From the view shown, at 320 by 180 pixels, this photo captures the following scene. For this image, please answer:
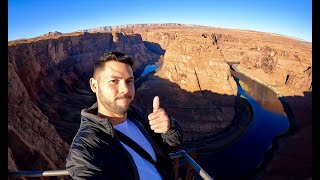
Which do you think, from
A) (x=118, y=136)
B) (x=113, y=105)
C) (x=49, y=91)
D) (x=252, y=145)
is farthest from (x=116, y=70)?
(x=49, y=91)

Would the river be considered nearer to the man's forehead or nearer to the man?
the man

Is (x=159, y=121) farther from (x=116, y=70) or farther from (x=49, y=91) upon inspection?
(x=49, y=91)

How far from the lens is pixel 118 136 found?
65.7 inches

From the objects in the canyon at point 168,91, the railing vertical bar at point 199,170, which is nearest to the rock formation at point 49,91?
the canyon at point 168,91

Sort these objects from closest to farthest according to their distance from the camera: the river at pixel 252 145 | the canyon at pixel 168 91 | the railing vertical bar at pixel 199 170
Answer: the railing vertical bar at pixel 199 170
the canyon at pixel 168 91
the river at pixel 252 145

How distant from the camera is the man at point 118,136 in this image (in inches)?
53.3

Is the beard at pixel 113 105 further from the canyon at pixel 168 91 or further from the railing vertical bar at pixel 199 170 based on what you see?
the canyon at pixel 168 91

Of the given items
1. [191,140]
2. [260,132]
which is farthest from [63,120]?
[260,132]

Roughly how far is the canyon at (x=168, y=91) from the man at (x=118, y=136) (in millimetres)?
9049

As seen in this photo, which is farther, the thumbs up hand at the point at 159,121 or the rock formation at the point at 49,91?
the rock formation at the point at 49,91

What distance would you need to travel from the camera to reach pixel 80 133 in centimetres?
150

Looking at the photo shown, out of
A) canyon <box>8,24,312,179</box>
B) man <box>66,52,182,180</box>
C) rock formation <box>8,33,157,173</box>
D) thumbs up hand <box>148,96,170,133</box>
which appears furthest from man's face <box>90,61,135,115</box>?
canyon <box>8,24,312,179</box>

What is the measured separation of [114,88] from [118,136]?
32 centimetres
